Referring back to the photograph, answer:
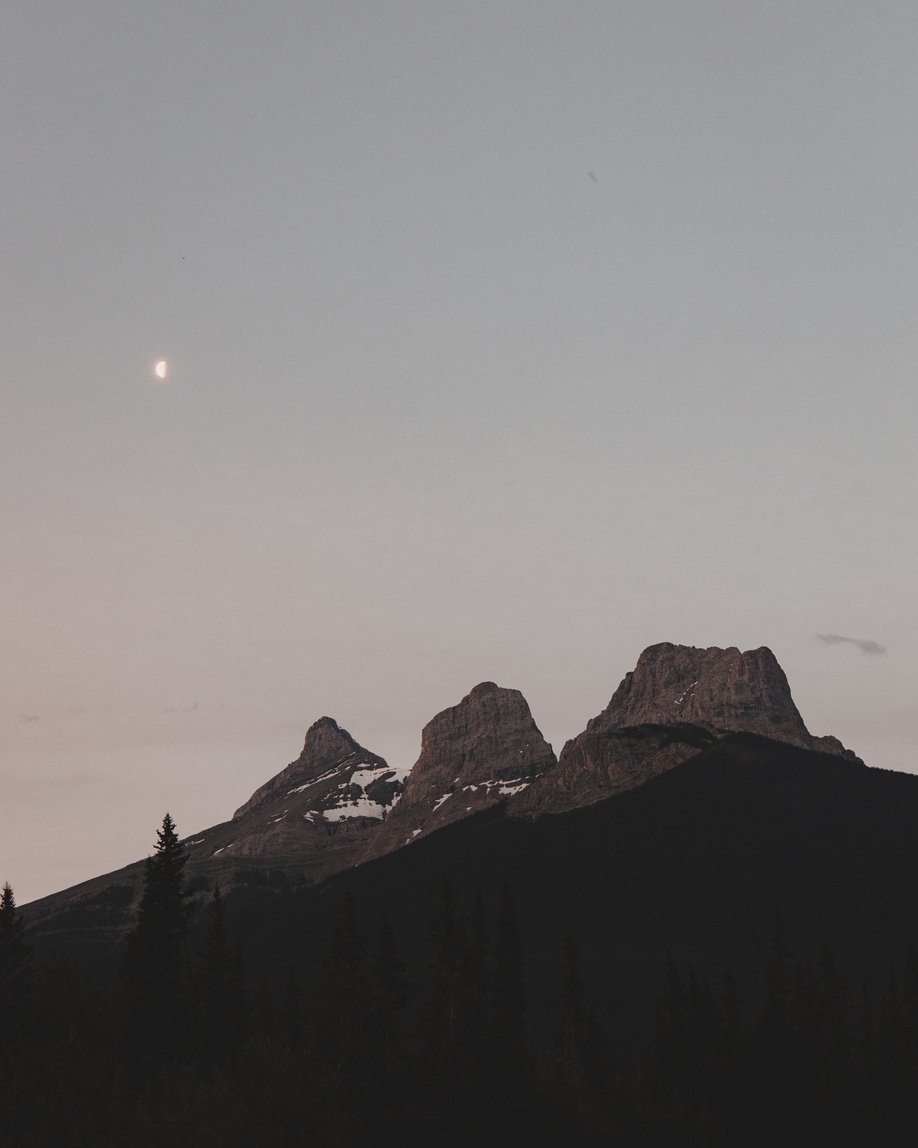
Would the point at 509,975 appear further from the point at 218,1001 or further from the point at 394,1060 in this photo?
the point at 394,1060

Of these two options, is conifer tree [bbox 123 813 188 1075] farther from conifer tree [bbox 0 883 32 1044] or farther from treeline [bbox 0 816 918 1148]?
conifer tree [bbox 0 883 32 1044]

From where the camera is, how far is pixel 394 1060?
84.7 metres

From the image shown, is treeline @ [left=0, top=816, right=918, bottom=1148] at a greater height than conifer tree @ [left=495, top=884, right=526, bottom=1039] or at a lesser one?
lesser

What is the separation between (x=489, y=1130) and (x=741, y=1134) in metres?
45.4

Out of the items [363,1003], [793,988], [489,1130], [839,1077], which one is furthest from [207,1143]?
[793,988]

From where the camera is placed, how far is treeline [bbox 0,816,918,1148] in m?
73.6

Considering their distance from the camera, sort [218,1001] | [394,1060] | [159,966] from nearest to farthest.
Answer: [394,1060]
[159,966]
[218,1001]

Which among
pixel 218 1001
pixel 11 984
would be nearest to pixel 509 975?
pixel 218 1001

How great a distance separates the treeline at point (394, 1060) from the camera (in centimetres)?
7362

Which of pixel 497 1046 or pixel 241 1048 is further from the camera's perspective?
pixel 241 1048

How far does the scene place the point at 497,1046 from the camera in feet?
275

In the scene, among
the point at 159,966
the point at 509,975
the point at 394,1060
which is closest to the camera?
the point at 394,1060

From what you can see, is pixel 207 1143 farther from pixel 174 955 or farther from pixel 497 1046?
pixel 174 955

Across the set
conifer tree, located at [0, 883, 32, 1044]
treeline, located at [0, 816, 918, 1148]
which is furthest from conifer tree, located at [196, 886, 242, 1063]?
conifer tree, located at [0, 883, 32, 1044]
